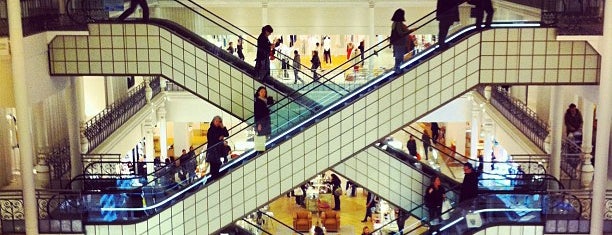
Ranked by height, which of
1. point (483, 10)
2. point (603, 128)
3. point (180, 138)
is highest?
point (483, 10)

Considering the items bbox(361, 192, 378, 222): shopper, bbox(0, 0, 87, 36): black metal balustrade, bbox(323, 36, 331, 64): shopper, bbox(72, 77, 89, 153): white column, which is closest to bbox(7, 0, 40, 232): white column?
bbox(0, 0, 87, 36): black metal balustrade

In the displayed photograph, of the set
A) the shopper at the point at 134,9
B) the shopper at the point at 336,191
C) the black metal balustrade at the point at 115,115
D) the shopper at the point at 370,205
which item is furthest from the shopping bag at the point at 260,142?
the shopper at the point at 336,191

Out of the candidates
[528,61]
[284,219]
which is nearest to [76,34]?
[528,61]

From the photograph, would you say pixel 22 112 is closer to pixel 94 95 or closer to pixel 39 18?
pixel 39 18

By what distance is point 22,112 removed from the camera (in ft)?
44.3

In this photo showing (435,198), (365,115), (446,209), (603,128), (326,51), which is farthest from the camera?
(326,51)

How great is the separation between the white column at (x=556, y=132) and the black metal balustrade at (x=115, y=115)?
11.3 m

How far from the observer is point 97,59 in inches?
580

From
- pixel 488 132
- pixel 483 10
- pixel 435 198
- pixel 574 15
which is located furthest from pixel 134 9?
pixel 488 132

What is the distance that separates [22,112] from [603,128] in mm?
10161

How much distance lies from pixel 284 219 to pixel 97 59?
13328mm

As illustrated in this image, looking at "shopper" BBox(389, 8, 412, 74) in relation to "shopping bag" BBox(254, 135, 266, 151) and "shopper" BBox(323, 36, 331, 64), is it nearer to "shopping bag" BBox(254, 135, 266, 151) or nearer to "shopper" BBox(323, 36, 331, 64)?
"shopping bag" BBox(254, 135, 266, 151)

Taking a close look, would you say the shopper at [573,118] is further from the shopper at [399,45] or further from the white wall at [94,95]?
the white wall at [94,95]

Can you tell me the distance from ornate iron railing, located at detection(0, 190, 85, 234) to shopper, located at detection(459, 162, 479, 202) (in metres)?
7.29
